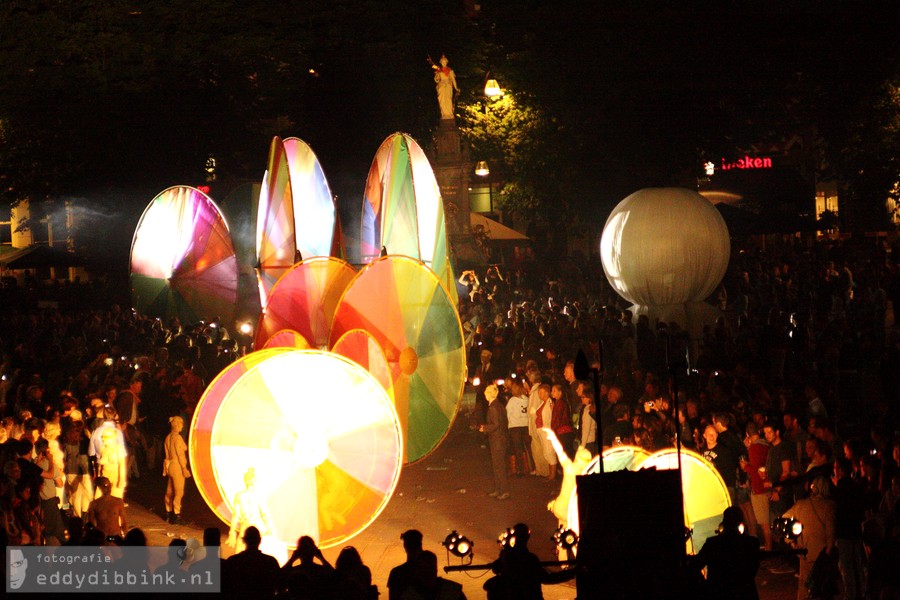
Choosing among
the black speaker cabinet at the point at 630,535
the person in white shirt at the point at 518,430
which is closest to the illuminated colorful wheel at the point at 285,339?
the person in white shirt at the point at 518,430

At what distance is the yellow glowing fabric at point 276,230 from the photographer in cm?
1702

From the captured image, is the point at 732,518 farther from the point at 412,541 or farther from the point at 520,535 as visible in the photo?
the point at 412,541

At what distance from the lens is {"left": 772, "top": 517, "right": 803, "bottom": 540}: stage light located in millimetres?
8625

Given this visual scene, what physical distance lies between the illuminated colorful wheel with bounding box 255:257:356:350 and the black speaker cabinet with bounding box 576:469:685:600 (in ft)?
28.6

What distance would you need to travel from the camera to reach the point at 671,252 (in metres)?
24.8

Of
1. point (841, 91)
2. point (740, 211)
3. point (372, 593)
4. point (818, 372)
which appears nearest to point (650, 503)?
point (372, 593)

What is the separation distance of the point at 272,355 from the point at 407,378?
348 centimetres

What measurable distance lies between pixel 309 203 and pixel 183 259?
3001 mm

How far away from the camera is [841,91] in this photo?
1459 inches

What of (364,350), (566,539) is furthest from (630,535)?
(364,350)

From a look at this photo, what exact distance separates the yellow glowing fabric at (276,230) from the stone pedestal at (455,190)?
15.0 m

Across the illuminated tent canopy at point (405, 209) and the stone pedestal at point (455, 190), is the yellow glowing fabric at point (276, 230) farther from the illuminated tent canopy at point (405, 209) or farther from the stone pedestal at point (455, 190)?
the stone pedestal at point (455, 190)

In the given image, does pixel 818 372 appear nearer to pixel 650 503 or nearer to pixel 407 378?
pixel 407 378

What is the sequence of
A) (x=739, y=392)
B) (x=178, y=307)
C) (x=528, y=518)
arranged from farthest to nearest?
1. (x=178, y=307)
2. (x=739, y=392)
3. (x=528, y=518)
